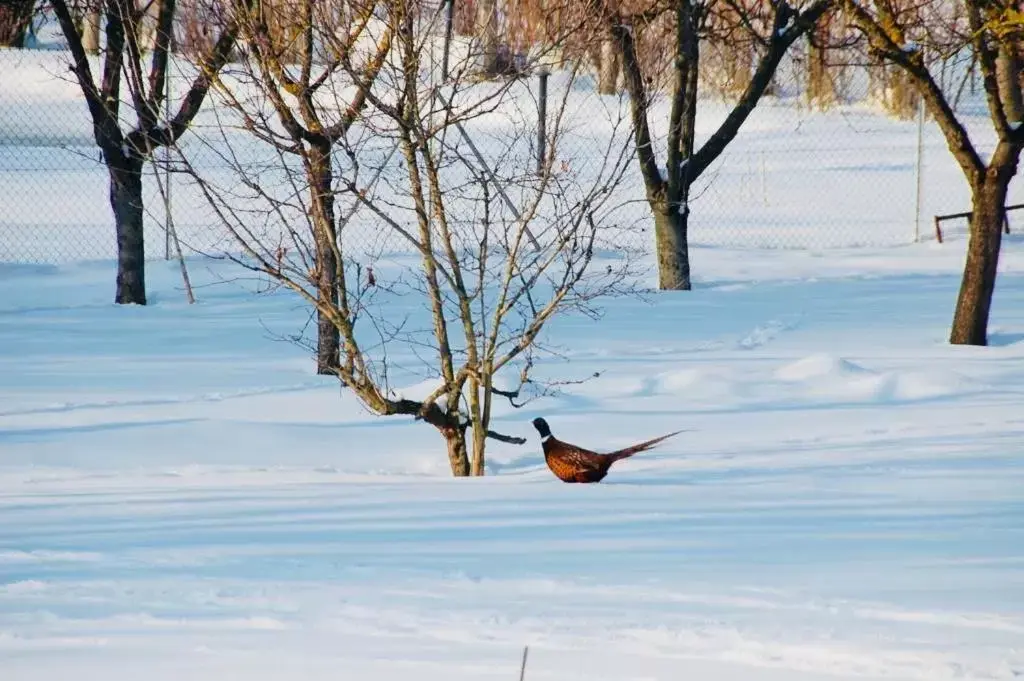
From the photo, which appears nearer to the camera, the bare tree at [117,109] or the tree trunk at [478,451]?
the tree trunk at [478,451]

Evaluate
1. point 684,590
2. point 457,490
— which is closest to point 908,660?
point 684,590

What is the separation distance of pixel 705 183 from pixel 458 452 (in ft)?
60.3

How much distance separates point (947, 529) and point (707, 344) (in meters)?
5.76

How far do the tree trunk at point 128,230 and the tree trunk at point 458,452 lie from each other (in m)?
5.55

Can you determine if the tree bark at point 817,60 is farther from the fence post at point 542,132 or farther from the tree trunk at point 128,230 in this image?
the tree trunk at point 128,230

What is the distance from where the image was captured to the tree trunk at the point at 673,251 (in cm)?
1310

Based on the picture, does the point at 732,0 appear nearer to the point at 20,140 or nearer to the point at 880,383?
the point at 880,383

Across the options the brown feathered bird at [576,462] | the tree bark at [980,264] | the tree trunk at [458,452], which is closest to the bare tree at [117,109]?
the tree trunk at [458,452]

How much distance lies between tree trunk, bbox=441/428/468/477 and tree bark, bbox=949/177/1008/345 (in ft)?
15.3

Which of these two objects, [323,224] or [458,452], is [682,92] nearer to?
[458,452]

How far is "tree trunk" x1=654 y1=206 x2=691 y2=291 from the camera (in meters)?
13.1

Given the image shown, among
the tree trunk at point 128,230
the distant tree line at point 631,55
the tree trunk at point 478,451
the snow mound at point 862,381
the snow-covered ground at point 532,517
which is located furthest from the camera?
the tree trunk at point 128,230

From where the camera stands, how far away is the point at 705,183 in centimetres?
2467

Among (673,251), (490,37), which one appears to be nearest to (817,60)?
(673,251)
